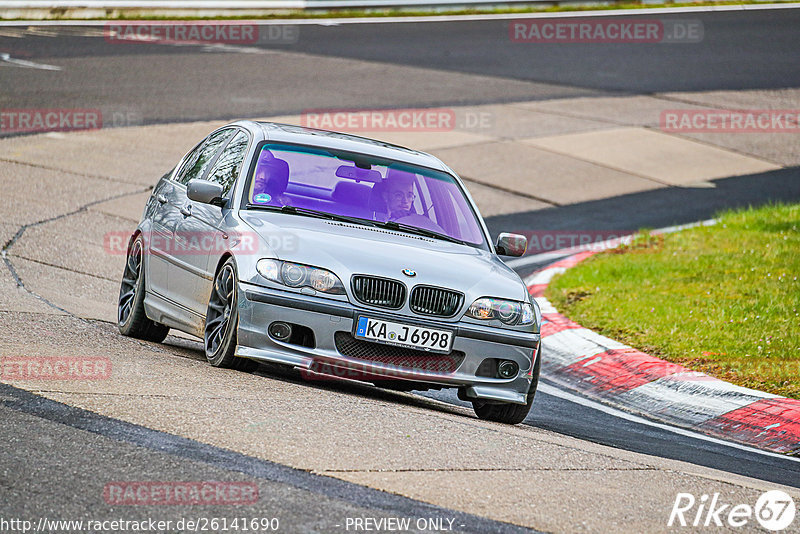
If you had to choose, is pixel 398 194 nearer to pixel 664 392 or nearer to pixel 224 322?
pixel 224 322

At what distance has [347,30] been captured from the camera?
95.2 ft

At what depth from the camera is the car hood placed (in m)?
6.94

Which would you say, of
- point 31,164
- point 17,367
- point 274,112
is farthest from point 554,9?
point 17,367

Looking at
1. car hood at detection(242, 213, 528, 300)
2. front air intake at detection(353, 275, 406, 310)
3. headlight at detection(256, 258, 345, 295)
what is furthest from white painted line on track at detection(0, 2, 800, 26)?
front air intake at detection(353, 275, 406, 310)

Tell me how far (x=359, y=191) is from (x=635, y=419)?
2395mm

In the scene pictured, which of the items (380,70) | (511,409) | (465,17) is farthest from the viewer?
(465,17)

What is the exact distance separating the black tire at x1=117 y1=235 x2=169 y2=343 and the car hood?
1.42 m

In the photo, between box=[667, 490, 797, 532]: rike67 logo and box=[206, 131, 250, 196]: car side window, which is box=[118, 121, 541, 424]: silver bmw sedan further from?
box=[667, 490, 797, 532]: rike67 logo

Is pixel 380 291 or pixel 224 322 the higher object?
pixel 380 291

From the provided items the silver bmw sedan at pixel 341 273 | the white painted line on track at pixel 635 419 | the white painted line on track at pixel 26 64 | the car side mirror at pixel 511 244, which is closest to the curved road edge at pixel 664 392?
the white painted line on track at pixel 635 419

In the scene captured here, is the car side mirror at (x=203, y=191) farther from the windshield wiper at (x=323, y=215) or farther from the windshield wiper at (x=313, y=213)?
the windshield wiper at (x=323, y=215)

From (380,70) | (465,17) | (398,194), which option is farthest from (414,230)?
(465,17)

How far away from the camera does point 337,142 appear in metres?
8.30

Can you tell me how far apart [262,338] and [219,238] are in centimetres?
90
